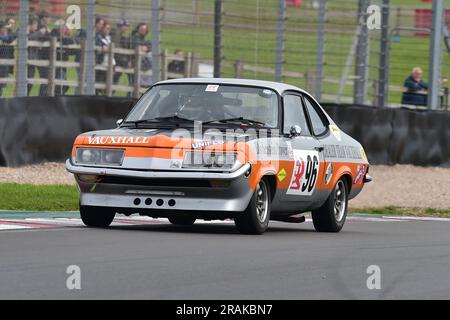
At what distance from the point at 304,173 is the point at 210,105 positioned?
114 centimetres

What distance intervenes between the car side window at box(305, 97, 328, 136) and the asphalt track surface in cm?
105

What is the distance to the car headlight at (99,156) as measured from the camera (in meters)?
12.3

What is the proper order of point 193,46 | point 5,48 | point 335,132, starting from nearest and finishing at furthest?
point 335,132 < point 5,48 < point 193,46

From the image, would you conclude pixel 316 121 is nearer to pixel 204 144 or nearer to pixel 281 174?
pixel 281 174

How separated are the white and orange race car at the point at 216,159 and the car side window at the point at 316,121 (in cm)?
2

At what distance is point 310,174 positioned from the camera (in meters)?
13.4

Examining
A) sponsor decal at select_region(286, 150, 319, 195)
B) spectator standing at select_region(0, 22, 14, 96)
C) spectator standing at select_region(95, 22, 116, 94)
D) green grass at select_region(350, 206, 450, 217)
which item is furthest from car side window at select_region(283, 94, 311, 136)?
spectator standing at select_region(95, 22, 116, 94)

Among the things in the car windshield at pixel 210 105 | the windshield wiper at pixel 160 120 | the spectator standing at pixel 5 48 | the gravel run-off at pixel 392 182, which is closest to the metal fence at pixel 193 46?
the spectator standing at pixel 5 48

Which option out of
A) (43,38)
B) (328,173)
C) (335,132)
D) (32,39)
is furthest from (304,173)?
(43,38)

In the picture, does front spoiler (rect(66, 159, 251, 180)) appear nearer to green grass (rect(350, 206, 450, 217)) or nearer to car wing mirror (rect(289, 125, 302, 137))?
car wing mirror (rect(289, 125, 302, 137))
